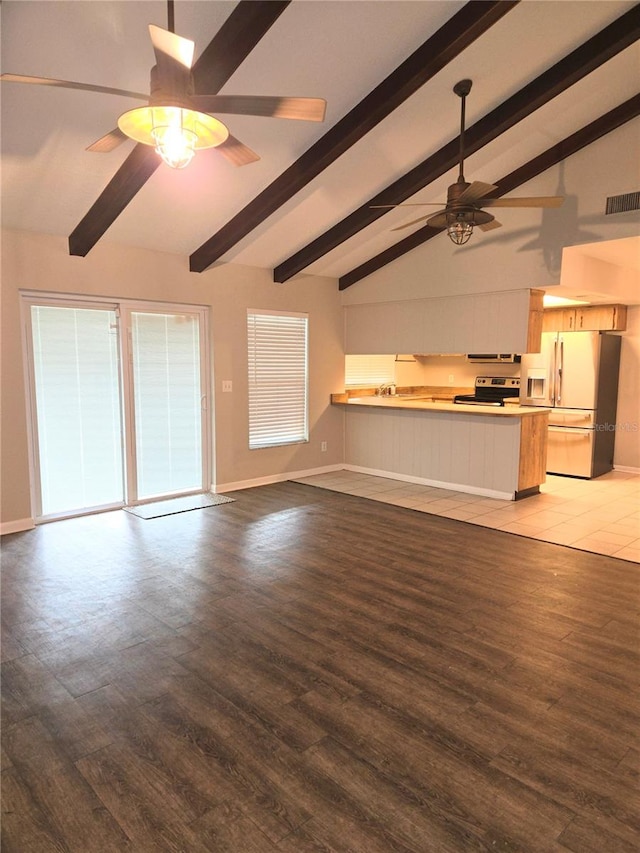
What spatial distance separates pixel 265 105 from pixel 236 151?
51cm

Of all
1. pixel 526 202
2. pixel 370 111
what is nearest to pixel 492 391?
pixel 526 202

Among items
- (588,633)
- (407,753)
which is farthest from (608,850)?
(588,633)

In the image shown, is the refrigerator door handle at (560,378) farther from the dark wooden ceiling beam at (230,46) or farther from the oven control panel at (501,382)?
the dark wooden ceiling beam at (230,46)

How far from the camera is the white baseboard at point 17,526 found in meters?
4.68

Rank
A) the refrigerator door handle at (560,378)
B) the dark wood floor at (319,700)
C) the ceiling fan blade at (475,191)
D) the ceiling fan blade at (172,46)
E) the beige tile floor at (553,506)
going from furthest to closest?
the refrigerator door handle at (560,378), the beige tile floor at (553,506), the ceiling fan blade at (475,191), the ceiling fan blade at (172,46), the dark wood floor at (319,700)

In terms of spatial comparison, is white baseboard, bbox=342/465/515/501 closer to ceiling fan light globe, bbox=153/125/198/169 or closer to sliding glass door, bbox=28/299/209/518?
sliding glass door, bbox=28/299/209/518

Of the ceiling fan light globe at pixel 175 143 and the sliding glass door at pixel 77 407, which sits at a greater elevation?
the ceiling fan light globe at pixel 175 143

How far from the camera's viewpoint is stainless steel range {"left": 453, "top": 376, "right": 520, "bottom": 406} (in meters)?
7.54

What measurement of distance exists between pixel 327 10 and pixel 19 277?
3202 millimetres

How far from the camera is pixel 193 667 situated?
267 centimetres

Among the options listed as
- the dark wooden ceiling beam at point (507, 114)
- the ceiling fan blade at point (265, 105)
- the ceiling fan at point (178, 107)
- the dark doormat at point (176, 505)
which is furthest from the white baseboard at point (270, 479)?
the ceiling fan blade at point (265, 105)

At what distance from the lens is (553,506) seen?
561cm

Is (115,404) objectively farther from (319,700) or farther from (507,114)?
(507,114)

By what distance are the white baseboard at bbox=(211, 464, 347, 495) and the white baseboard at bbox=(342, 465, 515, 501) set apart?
34 centimetres
